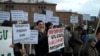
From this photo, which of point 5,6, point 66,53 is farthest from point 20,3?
point 66,53

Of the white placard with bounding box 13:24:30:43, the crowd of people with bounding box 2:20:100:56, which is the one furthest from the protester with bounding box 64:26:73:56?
the white placard with bounding box 13:24:30:43

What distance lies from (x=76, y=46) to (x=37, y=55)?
3.11 meters

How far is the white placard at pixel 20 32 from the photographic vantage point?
768 centimetres

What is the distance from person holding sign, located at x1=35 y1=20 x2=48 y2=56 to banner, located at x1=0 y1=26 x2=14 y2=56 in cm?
313

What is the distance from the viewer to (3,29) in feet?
22.5

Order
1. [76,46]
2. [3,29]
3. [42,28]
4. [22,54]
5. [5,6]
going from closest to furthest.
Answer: [3,29] → [22,54] → [42,28] → [76,46] → [5,6]

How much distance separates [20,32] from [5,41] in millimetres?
1148

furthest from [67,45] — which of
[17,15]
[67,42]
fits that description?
[17,15]

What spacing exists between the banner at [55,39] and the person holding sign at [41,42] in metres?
0.27

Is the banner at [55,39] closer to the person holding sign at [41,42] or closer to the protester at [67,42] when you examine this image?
the person holding sign at [41,42]

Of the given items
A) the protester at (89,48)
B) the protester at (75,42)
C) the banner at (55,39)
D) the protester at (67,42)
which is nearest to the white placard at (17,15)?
the protester at (67,42)

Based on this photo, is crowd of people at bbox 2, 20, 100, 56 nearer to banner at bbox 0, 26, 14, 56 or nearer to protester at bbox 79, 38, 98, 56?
protester at bbox 79, 38, 98, 56

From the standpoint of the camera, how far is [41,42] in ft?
33.9

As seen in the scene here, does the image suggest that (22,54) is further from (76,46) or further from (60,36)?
(76,46)
